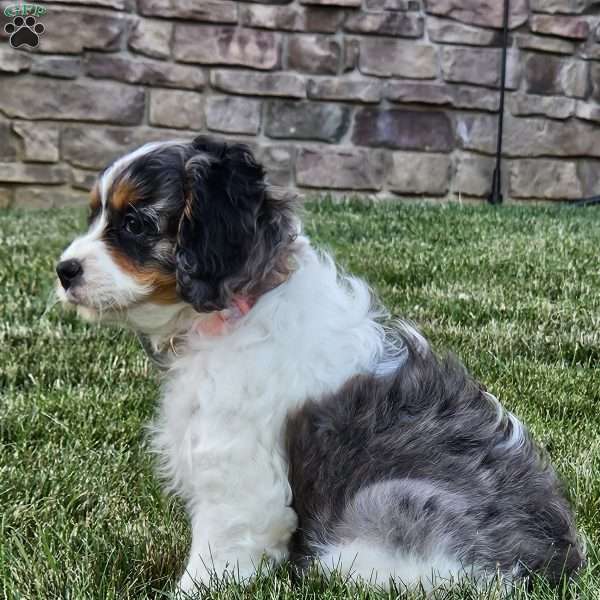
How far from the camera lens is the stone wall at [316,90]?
10.0 m

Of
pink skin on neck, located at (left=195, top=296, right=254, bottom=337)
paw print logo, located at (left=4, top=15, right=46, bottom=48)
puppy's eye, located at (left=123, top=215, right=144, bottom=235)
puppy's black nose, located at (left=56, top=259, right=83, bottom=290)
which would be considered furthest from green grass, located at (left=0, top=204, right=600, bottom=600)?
paw print logo, located at (left=4, top=15, right=46, bottom=48)

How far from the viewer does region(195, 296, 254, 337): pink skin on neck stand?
2744 millimetres

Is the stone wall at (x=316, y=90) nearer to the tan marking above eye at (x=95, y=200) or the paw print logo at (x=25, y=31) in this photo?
the paw print logo at (x=25, y=31)

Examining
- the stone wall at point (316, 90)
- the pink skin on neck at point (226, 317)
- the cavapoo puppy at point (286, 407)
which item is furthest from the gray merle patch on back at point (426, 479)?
the stone wall at point (316, 90)

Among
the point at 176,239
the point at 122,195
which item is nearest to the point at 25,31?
the point at 122,195

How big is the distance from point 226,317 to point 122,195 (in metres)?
0.52

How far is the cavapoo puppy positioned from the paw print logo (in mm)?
7763

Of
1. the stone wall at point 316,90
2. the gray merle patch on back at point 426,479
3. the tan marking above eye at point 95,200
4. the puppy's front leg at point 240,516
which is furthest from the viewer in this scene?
the stone wall at point 316,90

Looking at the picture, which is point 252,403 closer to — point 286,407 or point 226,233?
point 286,407

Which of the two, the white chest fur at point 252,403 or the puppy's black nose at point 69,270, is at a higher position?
the puppy's black nose at point 69,270

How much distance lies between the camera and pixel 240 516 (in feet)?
8.34

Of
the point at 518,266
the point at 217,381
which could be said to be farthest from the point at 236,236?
the point at 518,266

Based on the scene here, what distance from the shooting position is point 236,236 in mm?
2695

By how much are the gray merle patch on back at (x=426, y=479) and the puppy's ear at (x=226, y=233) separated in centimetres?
46
